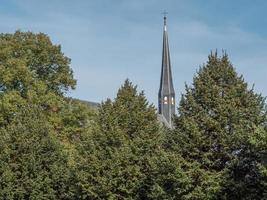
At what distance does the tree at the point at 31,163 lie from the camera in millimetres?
33219

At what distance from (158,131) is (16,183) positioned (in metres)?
8.55

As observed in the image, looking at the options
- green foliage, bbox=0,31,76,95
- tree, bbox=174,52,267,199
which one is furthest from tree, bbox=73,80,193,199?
green foliage, bbox=0,31,76,95

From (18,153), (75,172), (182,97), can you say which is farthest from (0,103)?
(182,97)

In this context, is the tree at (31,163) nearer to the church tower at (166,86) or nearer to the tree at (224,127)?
the tree at (224,127)

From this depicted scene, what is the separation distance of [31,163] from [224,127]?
12110 millimetres

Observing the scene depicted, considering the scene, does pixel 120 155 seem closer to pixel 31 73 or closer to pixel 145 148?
pixel 145 148

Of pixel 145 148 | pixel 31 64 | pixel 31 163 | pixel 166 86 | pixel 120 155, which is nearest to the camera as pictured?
pixel 120 155

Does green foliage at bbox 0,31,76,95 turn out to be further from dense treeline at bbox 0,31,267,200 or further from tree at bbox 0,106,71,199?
tree at bbox 0,106,71,199

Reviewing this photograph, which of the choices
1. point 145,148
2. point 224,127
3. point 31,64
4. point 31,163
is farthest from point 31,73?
point 224,127

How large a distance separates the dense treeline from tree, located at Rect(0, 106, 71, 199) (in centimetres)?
6

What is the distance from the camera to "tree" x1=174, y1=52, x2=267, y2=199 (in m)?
25.6

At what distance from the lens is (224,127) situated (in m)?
26.7

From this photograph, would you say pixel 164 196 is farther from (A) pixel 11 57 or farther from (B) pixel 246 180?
(A) pixel 11 57

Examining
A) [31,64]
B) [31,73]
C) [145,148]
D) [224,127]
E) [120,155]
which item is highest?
[31,64]
